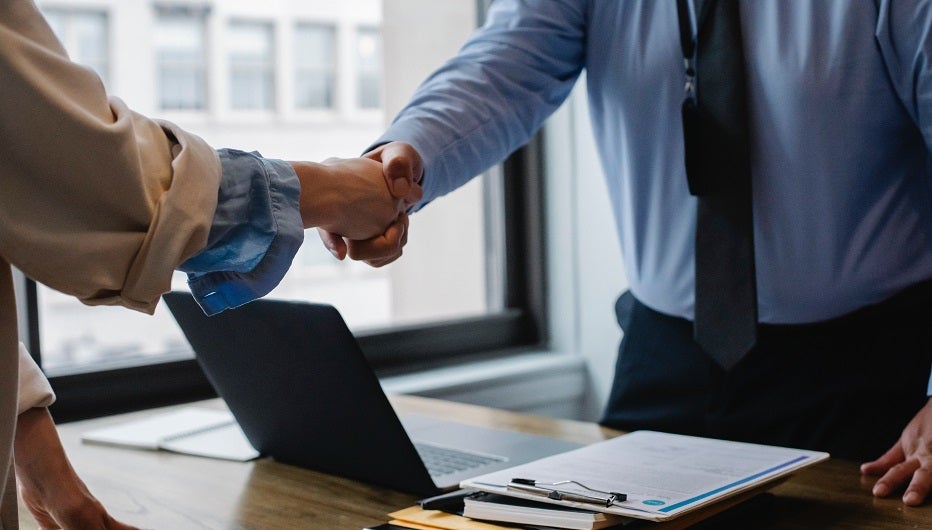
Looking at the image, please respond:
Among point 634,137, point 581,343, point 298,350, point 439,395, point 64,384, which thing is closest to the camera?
point 298,350

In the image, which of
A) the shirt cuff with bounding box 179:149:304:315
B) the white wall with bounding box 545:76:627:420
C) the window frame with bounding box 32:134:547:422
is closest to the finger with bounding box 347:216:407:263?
the shirt cuff with bounding box 179:149:304:315

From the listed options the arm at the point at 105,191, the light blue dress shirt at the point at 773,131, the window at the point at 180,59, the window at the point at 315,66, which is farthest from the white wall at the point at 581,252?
the arm at the point at 105,191

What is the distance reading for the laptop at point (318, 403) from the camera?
3.52ft

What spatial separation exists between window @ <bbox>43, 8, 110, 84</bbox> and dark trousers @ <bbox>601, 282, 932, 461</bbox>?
1252 mm

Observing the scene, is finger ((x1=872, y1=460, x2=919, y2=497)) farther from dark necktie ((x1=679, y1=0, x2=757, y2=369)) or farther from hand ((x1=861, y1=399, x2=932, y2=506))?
dark necktie ((x1=679, y1=0, x2=757, y2=369))

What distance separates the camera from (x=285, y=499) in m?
1.13

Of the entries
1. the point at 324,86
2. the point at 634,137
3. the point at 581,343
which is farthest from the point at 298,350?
the point at 581,343

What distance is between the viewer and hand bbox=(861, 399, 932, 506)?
105 cm

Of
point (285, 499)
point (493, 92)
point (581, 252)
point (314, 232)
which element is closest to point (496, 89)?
point (493, 92)

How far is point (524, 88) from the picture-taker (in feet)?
5.34

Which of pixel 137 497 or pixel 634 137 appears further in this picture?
pixel 634 137

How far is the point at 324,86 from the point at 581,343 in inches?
39.4

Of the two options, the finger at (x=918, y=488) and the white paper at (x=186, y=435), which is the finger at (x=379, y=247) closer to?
the white paper at (x=186, y=435)

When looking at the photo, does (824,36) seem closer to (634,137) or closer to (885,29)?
(885,29)
